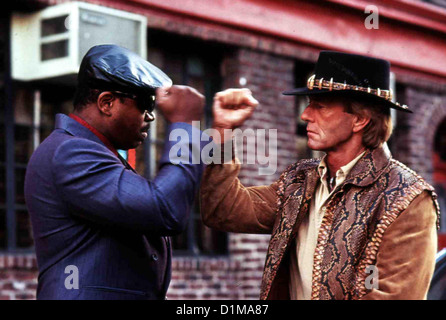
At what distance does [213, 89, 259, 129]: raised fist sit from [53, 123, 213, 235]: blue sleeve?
42 centimetres

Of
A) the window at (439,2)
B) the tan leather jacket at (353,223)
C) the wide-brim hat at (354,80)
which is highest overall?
the window at (439,2)

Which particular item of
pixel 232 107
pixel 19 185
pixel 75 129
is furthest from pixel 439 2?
pixel 75 129

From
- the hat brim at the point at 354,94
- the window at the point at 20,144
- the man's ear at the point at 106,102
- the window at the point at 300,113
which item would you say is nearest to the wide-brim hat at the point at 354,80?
the hat brim at the point at 354,94

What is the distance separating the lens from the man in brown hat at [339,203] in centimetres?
305

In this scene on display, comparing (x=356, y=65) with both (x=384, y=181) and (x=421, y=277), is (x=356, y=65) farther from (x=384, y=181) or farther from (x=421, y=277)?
(x=421, y=277)

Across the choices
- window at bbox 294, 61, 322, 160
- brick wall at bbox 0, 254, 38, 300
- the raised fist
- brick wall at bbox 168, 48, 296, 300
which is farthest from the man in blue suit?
window at bbox 294, 61, 322, 160

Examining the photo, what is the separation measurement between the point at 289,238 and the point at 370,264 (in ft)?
1.19

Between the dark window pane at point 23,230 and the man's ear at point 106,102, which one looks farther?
the dark window pane at point 23,230

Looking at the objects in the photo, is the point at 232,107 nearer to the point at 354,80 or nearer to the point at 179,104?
the point at 179,104

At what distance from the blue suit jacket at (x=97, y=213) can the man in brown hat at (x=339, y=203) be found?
57cm

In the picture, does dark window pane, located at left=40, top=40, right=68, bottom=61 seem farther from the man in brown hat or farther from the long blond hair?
the long blond hair

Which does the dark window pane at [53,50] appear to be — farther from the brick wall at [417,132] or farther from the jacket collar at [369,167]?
the brick wall at [417,132]

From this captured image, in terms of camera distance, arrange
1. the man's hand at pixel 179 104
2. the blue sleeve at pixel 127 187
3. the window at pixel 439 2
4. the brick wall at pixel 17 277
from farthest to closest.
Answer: the window at pixel 439 2 → the brick wall at pixel 17 277 → the man's hand at pixel 179 104 → the blue sleeve at pixel 127 187

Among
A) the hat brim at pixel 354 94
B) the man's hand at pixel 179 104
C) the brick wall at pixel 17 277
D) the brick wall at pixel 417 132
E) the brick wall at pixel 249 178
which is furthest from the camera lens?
the brick wall at pixel 417 132
